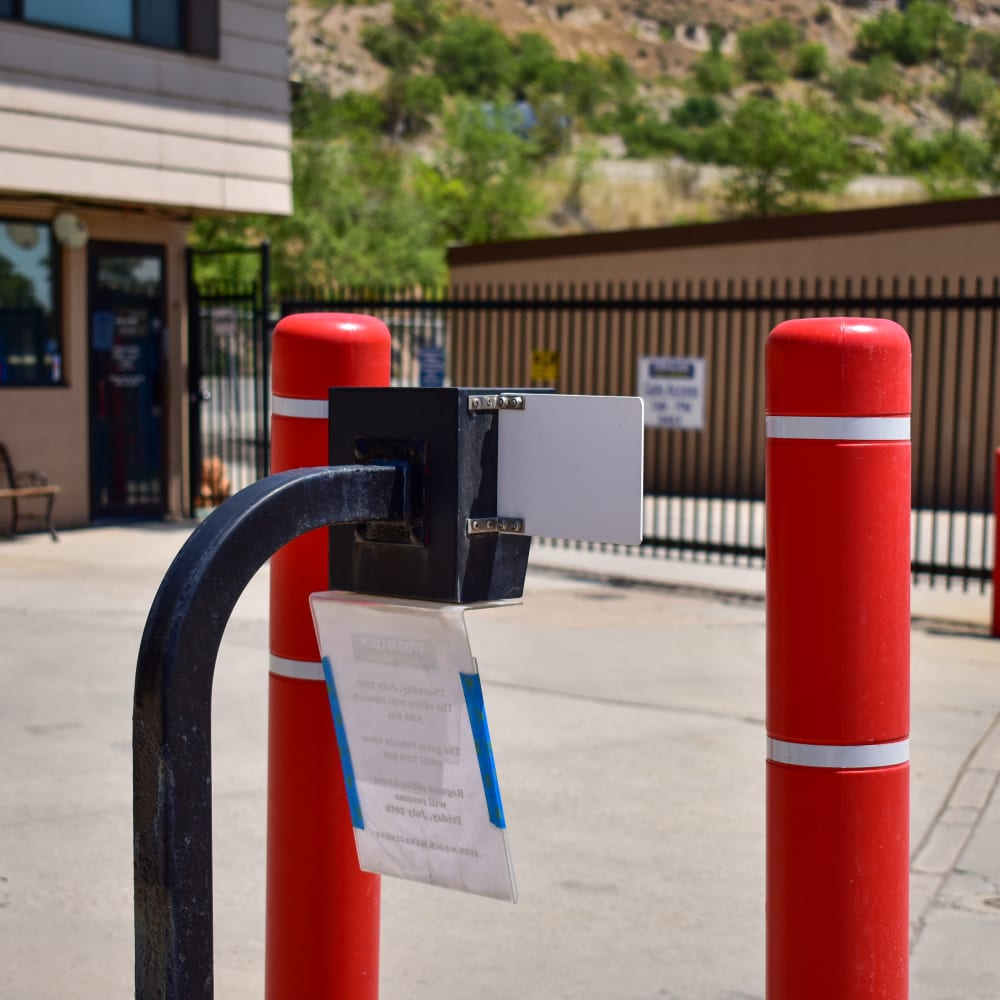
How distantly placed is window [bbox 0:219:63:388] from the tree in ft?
216

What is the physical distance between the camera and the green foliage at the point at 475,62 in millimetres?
139250

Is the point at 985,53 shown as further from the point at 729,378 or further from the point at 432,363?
the point at 432,363

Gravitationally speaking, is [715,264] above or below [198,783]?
above

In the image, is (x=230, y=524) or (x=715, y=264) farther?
(x=715, y=264)

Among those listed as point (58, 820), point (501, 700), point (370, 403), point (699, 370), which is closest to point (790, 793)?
point (370, 403)

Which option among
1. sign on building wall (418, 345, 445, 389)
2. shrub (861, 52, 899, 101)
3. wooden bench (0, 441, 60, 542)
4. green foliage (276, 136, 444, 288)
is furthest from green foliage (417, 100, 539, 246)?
shrub (861, 52, 899, 101)

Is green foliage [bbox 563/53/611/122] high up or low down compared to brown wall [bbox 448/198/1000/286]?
up

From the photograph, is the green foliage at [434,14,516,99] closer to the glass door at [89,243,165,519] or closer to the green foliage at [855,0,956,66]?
the green foliage at [855,0,956,66]

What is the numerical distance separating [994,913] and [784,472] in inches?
124

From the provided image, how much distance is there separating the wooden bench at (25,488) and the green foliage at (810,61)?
147 m

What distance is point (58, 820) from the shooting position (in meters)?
5.81

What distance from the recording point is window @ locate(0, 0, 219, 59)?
13.2m

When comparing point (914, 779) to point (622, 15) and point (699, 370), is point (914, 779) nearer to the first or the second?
point (699, 370)

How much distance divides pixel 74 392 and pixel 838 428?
1306 centimetres
